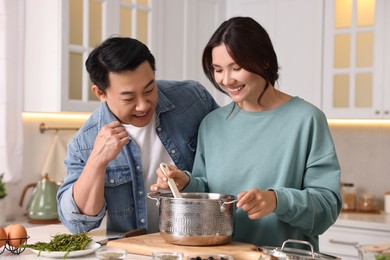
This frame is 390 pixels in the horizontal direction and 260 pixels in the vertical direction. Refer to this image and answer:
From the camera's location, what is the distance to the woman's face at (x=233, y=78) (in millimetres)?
1802

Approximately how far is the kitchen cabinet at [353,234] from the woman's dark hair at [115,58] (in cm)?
210

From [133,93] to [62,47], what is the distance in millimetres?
1446

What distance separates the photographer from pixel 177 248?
5.53ft

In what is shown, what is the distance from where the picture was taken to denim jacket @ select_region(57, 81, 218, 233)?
204cm

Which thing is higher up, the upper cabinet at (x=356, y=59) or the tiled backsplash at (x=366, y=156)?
the upper cabinet at (x=356, y=59)

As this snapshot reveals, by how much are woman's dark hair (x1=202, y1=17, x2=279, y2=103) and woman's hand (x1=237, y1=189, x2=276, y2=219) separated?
1.22ft

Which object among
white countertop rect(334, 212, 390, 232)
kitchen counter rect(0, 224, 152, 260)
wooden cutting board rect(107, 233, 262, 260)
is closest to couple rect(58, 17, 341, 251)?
wooden cutting board rect(107, 233, 262, 260)

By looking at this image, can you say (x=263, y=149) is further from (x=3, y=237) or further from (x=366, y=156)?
(x=366, y=156)

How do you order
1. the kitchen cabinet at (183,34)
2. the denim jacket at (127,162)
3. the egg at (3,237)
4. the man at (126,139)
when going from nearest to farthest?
the egg at (3,237) → the man at (126,139) → the denim jacket at (127,162) → the kitchen cabinet at (183,34)

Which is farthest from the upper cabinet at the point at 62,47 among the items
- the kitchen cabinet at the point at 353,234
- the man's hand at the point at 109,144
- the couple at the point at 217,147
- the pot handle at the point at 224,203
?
the pot handle at the point at 224,203

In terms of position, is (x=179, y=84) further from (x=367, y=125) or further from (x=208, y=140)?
(x=367, y=125)

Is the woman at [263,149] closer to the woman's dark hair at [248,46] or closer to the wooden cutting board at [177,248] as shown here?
the woman's dark hair at [248,46]

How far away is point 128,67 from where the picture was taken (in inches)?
76.0

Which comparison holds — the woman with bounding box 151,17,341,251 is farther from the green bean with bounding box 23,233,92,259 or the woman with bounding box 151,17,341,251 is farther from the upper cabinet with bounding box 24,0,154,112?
the upper cabinet with bounding box 24,0,154,112
